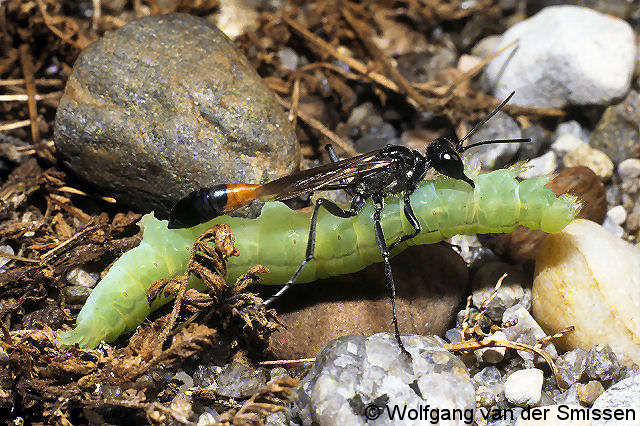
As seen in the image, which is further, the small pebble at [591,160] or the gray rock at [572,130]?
the gray rock at [572,130]

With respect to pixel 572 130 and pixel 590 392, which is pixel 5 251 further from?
pixel 572 130

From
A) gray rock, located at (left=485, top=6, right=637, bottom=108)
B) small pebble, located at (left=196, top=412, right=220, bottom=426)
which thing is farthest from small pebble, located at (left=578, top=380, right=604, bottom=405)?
gray rock, located at (left=485, top=6, right=637, bottom=108)

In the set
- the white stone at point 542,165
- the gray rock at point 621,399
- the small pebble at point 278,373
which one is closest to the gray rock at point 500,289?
the gray rock at point 621,399

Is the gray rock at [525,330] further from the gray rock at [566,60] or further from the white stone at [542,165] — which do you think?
the gray rock at [566,60]

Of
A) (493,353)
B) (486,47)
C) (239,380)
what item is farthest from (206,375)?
(486,47)

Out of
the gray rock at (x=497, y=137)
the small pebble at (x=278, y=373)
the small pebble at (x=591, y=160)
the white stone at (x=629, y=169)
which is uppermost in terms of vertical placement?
the gray rock at (x=497, y=137)

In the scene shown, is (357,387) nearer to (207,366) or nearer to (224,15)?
(207,366)

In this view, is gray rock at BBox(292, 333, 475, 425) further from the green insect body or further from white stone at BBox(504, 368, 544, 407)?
the green insect body
